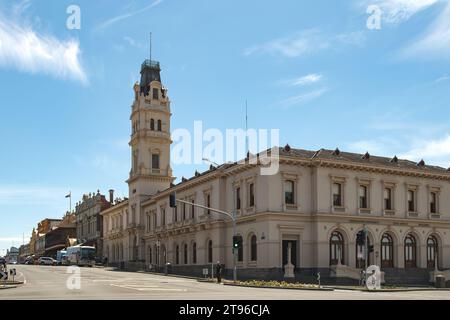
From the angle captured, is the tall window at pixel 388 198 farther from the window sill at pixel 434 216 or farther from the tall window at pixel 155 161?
the tall window at pixel 155 161

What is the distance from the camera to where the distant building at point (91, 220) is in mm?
110000

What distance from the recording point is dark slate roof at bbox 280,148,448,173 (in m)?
50.5

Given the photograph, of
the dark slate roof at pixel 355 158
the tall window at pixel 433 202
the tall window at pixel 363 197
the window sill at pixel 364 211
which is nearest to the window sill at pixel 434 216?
the tall window at pixel 433 202

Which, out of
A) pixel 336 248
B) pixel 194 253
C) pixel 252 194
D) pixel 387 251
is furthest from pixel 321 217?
pixel 194 253

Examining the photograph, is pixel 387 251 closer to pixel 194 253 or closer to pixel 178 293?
pixel 194 253

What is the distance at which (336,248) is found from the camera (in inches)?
1983

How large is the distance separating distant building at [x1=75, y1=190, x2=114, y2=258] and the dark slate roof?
2455 inches

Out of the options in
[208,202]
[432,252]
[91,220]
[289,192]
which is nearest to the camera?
[289,192]

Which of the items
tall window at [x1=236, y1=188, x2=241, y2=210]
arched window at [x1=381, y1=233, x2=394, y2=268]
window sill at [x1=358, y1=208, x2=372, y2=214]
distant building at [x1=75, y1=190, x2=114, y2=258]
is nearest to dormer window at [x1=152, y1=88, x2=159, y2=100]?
tall window at [x1=236, y1=188, x2=241, y2=210]

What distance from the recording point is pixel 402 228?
5391 cm

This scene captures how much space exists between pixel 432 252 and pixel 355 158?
1168cm

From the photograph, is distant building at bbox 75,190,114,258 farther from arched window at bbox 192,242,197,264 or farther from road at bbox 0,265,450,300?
road at bbox 0,265,450,300
